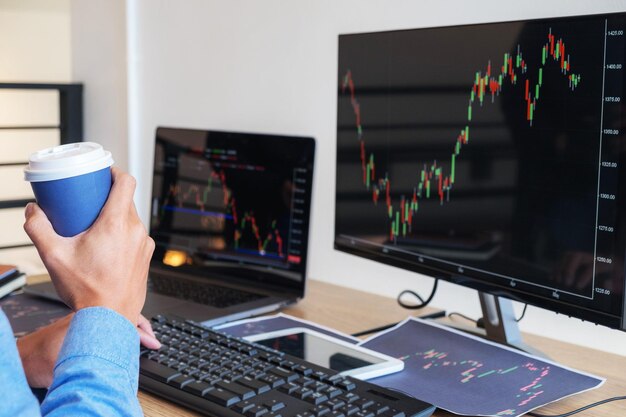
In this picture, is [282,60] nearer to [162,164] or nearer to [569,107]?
[162,164]

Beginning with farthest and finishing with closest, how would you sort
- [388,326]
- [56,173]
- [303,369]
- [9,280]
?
[9,280] → [388,326] → [303,369] → [56,173]

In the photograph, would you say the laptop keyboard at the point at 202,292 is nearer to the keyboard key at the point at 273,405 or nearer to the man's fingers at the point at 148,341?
the man's fingers at the point at 148,341

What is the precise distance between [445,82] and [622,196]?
31cm

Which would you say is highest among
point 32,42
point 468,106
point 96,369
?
point 32,42

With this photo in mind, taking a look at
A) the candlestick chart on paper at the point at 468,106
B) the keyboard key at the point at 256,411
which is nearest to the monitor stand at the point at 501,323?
the candlestick chart on paper at the point at 468,106

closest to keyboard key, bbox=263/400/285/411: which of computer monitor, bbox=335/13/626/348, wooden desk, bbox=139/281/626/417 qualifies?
wooden desk, bbox=139/281/626/417

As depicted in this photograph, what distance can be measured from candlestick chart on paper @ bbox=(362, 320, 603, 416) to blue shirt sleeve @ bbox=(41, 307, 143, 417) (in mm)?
397

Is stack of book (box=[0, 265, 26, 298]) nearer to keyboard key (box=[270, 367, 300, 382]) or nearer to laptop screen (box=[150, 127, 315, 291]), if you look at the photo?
laptop screen (box=[150, 127, 315, 291])

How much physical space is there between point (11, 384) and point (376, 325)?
2.65 feet

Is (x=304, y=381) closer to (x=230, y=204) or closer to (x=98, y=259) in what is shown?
(x=98, y=259)

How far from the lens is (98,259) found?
2.40 feet

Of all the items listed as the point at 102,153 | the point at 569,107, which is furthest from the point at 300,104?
the point at 102,153

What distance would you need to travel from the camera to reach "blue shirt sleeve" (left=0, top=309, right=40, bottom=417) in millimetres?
574

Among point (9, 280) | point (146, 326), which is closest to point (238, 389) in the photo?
point (146, 326)
